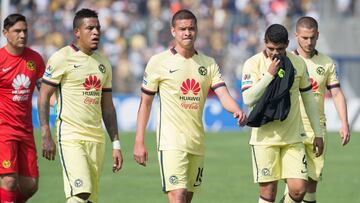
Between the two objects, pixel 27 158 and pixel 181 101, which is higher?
pixel 181 101

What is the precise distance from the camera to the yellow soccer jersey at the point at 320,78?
1276 cm

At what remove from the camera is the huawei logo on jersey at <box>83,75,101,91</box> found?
1116 centimetres

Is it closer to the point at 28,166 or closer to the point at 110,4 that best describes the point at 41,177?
the point at 28,166

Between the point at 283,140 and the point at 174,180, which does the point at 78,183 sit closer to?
the point at 174,180

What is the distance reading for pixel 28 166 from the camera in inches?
474

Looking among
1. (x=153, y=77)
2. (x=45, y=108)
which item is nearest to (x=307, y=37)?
(x=153, y=77)

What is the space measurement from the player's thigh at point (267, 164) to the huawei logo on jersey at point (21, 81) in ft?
9.17

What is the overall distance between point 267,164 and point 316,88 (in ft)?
5.81

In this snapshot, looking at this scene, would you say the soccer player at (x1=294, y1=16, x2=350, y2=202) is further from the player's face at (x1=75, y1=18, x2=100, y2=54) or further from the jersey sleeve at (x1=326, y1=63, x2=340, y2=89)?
the player's face at (x1=75, y1=18, x2=100, y2=54)

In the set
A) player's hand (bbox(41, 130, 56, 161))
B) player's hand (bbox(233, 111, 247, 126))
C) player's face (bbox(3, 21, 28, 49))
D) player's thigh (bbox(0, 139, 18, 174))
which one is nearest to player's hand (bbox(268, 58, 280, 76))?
player's hand (bbox(233, 111, 247, 126))

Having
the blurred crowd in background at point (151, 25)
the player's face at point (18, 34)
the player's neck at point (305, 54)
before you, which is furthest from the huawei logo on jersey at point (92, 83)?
the blurred crowd in background at point (151, 25)

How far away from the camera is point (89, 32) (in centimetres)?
1116

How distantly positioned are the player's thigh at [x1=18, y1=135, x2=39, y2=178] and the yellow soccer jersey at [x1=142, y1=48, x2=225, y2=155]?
185 centimetres

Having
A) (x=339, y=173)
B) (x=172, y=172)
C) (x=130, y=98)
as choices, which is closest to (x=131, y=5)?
(x=130, y=98)
